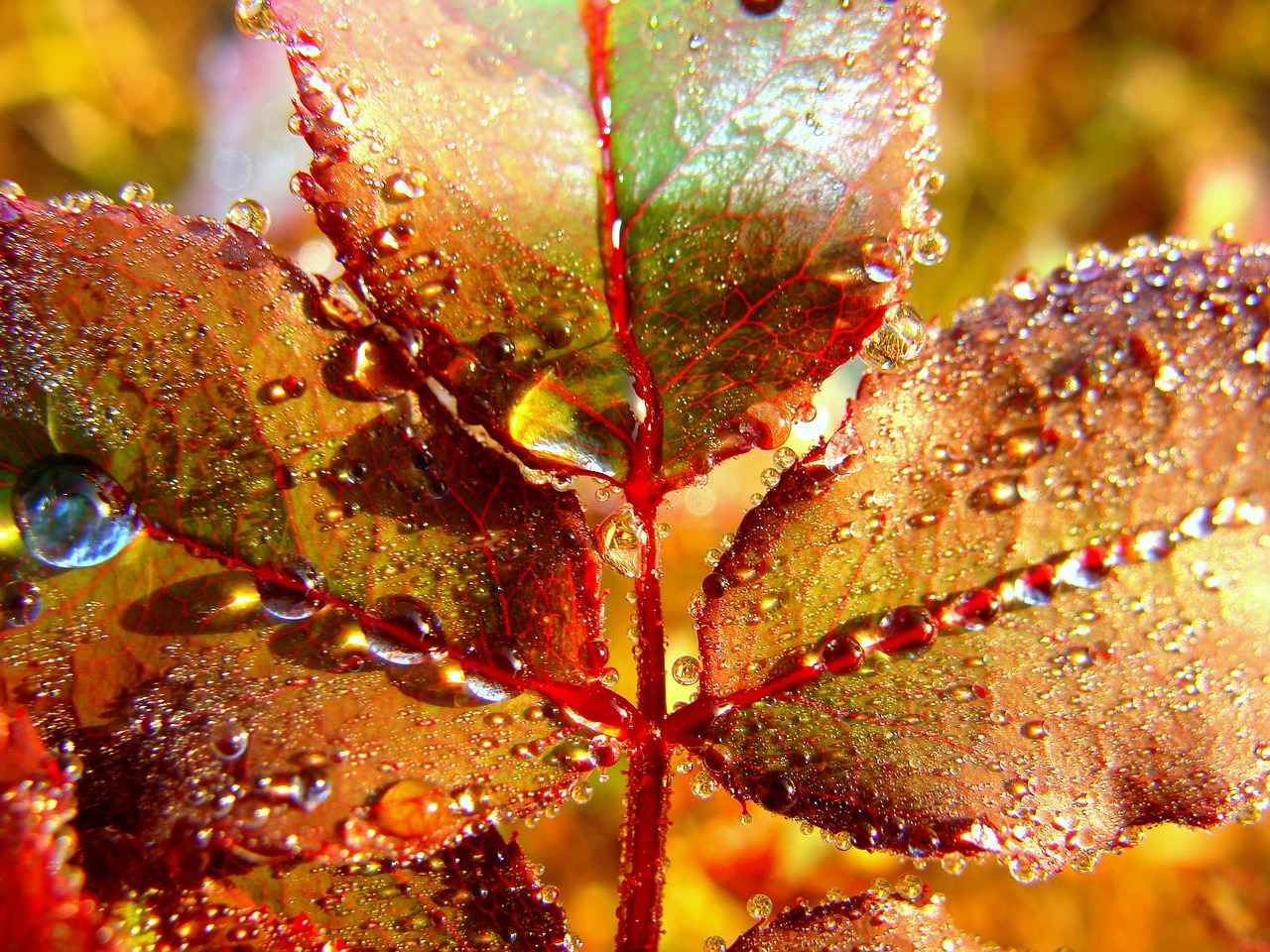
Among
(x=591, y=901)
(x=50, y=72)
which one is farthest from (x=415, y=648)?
(x=50, y=72)

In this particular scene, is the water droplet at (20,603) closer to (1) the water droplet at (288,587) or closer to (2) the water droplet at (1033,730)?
(1) the water droplet at (288,587)

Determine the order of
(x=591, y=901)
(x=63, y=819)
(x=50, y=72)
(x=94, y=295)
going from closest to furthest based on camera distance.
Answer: (x=63, y=819), (x=94, y=295), (x=591, y=901), (x=50, y=72)

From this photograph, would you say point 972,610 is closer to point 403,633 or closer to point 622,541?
point 622,541

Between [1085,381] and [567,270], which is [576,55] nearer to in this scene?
[567,270]

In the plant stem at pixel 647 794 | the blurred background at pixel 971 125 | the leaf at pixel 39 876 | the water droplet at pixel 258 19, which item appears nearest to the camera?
the leaf at pixel 39 876

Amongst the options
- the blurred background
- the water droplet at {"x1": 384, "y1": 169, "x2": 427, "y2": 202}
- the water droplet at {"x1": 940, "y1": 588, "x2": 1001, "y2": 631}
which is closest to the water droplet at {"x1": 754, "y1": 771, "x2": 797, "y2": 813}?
the water droplet at {"x1": 940, "y1": 588, "x2": 1001, "y2": 631}

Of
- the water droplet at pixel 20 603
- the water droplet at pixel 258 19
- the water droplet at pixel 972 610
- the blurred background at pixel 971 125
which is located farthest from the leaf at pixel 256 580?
the blurred background at pixel 971 125

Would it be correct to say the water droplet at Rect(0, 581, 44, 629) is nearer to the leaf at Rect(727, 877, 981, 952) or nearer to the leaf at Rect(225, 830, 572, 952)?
the leaf at Rect(225, 830, 572, 952)
